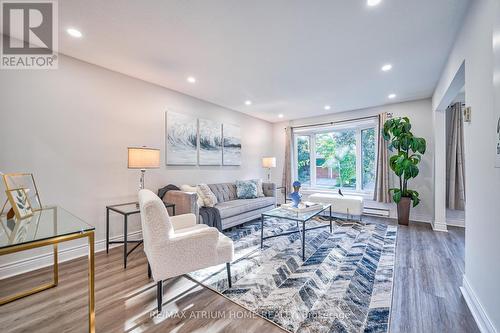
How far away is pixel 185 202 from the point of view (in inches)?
120

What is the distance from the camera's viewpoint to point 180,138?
3873mm

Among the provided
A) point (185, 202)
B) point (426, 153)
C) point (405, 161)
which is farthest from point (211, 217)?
point (426, 153)

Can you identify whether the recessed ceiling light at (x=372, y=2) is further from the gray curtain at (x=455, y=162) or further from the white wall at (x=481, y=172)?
the gray curtain at (x=455, y=162)

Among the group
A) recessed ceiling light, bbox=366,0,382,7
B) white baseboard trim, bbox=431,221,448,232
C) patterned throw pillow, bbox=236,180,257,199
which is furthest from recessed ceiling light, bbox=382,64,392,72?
patterned throw pillow, bbox=236,180,257,199

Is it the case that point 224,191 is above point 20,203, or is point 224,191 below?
below

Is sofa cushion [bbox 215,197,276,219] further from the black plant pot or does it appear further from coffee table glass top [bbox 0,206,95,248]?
the black plant pot

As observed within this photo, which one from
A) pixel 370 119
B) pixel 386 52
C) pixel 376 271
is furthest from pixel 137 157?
pixel 370 119

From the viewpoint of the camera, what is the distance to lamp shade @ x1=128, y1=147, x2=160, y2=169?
266 centimetres

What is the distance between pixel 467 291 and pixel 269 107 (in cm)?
421

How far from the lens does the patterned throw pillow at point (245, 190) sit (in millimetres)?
4473

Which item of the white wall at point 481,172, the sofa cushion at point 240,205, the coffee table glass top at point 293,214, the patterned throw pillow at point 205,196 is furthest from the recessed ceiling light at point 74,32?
the white wall at point 481,172

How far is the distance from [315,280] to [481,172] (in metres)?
1.65

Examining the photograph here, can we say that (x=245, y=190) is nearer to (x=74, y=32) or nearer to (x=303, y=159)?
(x=303, y=159)

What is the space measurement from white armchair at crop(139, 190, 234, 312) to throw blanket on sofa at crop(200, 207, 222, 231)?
4.47 ft
